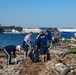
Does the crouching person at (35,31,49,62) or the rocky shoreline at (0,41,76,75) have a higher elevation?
the crouching person at (35,31,49,62)

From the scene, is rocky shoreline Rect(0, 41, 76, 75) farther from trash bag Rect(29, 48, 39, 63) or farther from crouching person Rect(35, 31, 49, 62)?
crouching person Rect(35, 31, 49, 62)

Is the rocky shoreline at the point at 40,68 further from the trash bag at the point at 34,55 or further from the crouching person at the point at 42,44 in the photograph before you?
the crouching person at the point at 42,44

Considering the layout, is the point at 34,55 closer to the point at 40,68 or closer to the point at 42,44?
the point at 42,44

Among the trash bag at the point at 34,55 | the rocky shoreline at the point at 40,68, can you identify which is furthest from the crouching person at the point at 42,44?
the rocky shoreline at the point at 40,68

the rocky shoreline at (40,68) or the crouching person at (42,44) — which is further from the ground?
the crouching person at (42,44)

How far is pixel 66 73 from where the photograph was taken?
1402 cm

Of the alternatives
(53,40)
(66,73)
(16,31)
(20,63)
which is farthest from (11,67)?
(16,31)

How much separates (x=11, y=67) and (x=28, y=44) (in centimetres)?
296

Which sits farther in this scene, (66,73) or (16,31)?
(16,31)

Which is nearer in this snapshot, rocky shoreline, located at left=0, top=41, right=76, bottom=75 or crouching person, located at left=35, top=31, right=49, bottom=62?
rocky shoreline, located at left=0, top=41, right=76, bottom=75

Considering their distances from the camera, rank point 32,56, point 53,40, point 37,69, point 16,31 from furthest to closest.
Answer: point 16,31
point 53,40
point 32,56
point 37,69

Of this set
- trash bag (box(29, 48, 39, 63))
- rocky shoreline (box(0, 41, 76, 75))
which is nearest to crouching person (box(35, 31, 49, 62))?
trash bag (box(29, 48, 39, 63))

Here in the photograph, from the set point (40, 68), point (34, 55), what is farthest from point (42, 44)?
point (40, 68)

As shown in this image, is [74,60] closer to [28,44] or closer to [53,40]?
[28,44]
